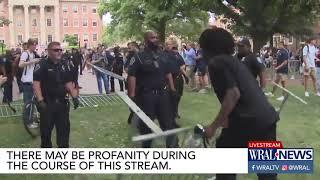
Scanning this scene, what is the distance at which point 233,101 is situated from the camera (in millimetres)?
4758

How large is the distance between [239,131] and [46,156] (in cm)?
178

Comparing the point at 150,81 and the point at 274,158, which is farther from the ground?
the point at 150,81

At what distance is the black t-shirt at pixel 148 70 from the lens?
8023 millimetres

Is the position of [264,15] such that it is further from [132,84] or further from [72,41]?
[72,41]

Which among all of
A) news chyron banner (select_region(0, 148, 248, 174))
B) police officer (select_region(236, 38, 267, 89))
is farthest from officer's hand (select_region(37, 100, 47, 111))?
police officer (select_region(236, 38, 267, 89))

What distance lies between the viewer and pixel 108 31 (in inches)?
2292

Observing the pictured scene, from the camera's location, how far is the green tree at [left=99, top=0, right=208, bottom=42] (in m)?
41.3

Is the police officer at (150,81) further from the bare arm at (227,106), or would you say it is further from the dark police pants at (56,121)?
the bare arm at (227,106)

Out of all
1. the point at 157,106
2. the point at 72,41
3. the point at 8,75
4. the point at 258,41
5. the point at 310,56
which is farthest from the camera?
the point at 72,41

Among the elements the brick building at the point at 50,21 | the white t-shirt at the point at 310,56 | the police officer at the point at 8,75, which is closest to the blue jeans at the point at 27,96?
the police officer at the point at 8,75

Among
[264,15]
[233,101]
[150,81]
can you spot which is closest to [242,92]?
[233,101]

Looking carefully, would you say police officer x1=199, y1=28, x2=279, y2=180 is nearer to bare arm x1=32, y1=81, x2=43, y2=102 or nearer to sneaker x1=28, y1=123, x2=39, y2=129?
bare arm x1=32, y1=81, x2=43, y2=102

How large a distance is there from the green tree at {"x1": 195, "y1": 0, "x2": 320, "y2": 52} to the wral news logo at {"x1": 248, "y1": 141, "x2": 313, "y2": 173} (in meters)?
24.5

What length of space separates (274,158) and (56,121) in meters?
3.91
